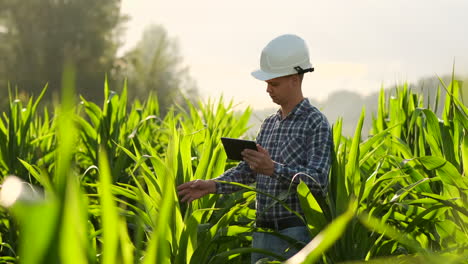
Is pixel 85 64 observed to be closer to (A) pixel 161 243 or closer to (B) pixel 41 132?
(B) pixel 41 132

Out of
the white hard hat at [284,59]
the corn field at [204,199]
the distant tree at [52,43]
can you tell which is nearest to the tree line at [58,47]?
the distant tree at [52,43]

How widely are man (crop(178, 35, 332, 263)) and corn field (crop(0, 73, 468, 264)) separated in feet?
0.29

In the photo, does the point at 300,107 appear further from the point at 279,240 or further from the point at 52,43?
the point at 52,43

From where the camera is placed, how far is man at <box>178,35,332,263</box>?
88.8 inches

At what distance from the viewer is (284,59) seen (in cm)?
237

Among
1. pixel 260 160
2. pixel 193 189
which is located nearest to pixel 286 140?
pixel 260 160

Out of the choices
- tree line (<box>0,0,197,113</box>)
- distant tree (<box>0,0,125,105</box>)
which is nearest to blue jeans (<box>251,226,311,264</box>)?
tree line (<box>0,0,197,113</box>)

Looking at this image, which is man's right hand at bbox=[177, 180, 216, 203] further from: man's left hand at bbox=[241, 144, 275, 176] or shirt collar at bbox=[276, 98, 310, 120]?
shirt collar at bbox=[276, 98, 310, 120]

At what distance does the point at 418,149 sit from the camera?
10.3 ft

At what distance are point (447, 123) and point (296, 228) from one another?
76 centimetres

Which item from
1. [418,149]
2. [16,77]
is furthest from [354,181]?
[16,77]

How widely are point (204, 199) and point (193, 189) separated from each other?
0.80 feet

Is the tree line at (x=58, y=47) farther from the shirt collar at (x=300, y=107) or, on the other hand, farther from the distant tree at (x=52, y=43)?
the shirt collar at (x=300, y=107)

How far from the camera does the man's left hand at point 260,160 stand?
Result: 82.0 inches
